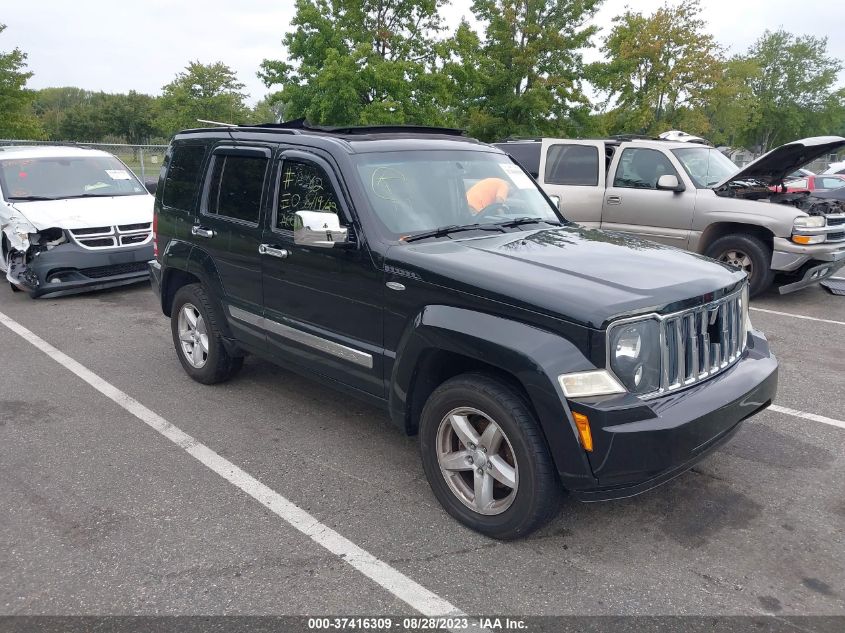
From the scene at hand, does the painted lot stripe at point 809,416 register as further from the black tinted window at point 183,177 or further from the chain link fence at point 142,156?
the chain link fence at point 142,156

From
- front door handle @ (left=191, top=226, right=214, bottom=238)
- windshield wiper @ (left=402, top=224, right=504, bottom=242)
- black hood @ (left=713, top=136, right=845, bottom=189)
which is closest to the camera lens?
windshield wiper @ (left=402, top=224, right=504, bottom=242)

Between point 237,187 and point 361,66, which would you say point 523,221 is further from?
point 361,66

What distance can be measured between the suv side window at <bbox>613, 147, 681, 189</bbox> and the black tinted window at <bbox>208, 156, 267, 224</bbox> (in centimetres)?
600

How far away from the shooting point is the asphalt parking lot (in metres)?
2.80

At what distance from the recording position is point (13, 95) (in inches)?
919

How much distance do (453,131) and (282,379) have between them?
2429 mm

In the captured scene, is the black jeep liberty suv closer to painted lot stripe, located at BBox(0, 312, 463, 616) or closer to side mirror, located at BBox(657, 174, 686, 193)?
painted lot stripe, located at BBox(0, 312, 463, 616)

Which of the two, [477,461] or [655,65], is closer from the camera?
[477,461]

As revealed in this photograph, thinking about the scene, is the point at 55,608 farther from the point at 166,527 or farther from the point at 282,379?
the point at 282,379

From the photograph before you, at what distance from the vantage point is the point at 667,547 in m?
3.13

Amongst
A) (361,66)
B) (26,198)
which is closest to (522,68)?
(361,66)

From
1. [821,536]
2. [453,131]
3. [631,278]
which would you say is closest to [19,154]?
[453,131]

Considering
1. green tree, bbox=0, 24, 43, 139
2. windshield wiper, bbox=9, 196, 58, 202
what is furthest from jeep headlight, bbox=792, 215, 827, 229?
green tree, bbox=0, 24, 43, 139

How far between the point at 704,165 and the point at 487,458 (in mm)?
7220
